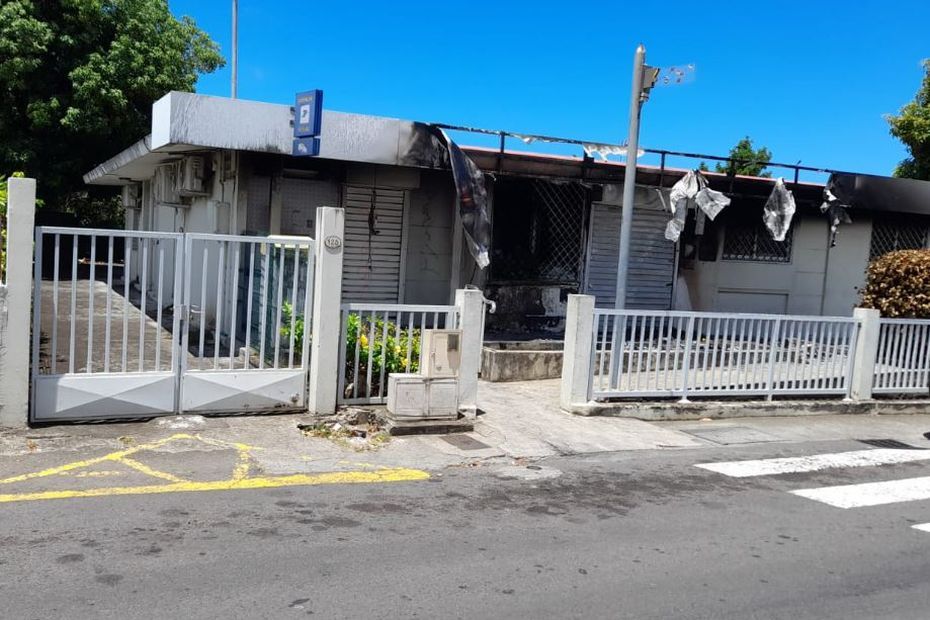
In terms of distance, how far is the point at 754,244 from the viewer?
16.2 metres

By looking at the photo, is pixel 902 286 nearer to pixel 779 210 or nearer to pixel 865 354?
pixel 865 354

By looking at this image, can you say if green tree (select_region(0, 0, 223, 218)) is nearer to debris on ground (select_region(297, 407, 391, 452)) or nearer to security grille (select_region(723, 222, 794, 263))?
security grille (select_region(723, 222, 794, 263))

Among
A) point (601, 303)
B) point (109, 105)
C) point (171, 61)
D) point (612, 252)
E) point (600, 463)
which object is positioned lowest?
point (600, 463)

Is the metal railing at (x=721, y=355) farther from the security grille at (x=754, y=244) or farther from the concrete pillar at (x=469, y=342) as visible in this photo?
the security grille at (x=754, y=244)

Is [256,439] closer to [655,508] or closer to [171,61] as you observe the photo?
[655,508]

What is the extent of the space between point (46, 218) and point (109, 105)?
5.56 meters

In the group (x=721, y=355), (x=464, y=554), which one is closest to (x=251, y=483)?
(x=464, y=554)

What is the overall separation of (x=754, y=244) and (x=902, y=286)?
159 inches

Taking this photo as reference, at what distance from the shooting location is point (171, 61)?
23.6m

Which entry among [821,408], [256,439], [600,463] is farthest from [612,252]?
[256,439]

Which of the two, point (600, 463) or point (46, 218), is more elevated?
point (46, 218)

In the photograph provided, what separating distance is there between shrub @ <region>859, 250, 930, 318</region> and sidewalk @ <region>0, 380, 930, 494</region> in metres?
2.36

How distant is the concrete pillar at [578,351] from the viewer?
31.4 ft

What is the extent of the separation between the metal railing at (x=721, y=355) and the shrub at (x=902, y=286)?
157cm
